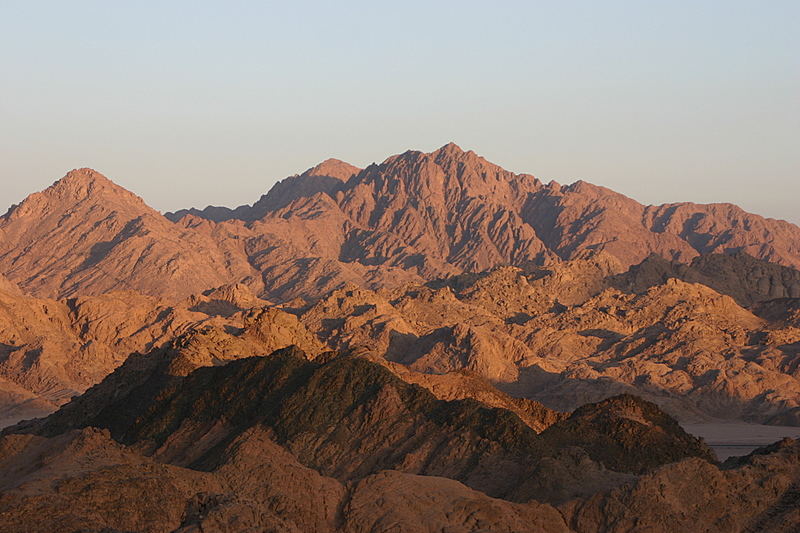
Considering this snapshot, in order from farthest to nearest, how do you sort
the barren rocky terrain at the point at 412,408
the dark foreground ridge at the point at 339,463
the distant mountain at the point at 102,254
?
the distant mountain at the point at 102,254 < the barren rocky terrain at the point at 412,408 < the dark foreground ridge at the point at 339,463

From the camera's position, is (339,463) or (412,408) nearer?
(339,463)

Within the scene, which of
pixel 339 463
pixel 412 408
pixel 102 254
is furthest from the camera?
pixel 102 254

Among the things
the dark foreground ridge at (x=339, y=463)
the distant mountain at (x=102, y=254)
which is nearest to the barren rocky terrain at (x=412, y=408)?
the dark foreground ridge at (x=339, y=463)

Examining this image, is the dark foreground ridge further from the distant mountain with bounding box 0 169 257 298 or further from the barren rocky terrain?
the distant mountain with bounding box 0 169 257 298

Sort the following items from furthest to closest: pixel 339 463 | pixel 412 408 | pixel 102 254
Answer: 1. pixel 102 254
2. pixel 412 408
3. pixel 339 463

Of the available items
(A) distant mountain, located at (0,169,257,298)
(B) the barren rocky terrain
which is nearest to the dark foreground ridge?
(B) the barren rocky terrain

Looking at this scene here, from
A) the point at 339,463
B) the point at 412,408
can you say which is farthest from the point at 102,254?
the point at 339,463

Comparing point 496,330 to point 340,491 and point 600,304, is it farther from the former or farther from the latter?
point 340,491

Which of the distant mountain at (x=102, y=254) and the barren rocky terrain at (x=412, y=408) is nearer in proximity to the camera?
the barren rocky terrain at (x=412, y=408)

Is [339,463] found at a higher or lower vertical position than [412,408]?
lower

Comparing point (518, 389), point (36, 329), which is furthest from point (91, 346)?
point (518, 389)

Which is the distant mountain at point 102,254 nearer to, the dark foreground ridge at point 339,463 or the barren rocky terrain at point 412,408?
the barren rocky terrain at point 412,408

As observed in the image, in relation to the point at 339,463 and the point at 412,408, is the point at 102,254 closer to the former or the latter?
the point at 412,408

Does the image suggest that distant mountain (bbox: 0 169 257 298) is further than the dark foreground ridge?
Yes
